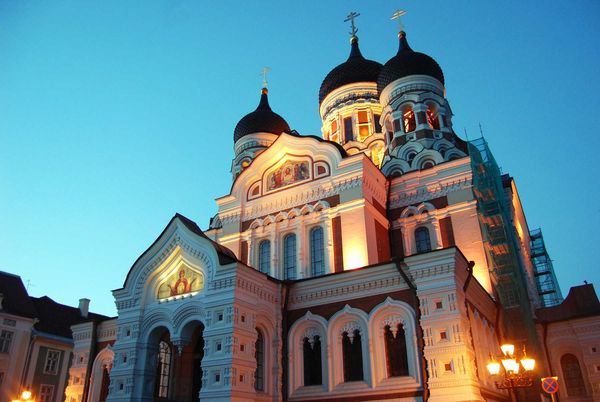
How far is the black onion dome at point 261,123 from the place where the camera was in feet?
91.8

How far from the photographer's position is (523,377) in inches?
388

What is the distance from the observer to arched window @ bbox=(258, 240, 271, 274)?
1798cm

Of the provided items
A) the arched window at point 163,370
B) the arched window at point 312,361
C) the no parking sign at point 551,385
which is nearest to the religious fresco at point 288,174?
the arched window at point 312,361

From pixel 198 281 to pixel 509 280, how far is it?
10573mm

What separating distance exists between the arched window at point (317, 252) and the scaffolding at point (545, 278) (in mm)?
14813

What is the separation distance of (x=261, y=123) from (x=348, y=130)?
495 centimetres

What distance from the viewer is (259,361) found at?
13.4m

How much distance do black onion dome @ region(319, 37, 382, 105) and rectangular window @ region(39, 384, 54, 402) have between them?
19.4m

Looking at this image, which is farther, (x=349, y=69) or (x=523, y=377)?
(x=349, y=69)

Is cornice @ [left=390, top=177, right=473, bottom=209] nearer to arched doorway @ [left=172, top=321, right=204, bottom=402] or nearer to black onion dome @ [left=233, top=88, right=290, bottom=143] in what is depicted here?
arched doorway @ [left=172, top=321, right=204, bottom=402]

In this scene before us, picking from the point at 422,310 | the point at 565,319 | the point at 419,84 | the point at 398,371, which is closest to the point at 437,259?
the point at 422,310

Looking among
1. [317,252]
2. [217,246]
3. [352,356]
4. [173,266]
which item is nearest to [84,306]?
[173,266]

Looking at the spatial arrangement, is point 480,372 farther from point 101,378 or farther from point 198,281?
point 101,378

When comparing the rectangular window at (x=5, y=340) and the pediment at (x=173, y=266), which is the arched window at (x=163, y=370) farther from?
the rectangular window at (x=5, y=340)
